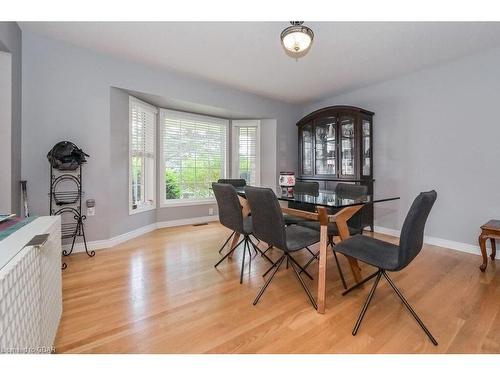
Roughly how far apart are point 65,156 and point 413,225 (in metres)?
3.27

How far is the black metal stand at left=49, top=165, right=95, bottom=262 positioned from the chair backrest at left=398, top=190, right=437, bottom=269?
307 centimetres

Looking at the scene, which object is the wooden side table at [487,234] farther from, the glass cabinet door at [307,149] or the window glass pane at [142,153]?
the window glass pane at [142,153]

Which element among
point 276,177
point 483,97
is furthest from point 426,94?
point 276,177

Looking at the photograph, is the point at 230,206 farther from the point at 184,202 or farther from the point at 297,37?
the point at 184,202

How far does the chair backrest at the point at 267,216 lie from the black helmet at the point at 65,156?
83.3 inches

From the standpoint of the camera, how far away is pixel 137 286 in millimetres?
2062

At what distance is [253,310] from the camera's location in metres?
1.73

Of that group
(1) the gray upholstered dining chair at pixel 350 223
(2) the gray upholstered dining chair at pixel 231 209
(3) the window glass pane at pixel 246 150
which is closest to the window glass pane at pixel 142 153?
(3) the window glass pane at pixel 246 150

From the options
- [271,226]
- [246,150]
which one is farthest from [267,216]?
[246,150]

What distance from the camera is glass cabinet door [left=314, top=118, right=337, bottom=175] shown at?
4094 millimetres

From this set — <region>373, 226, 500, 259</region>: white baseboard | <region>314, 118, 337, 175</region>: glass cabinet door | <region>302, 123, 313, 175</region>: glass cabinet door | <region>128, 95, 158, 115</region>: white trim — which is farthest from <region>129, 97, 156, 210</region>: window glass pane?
<region>373, 226, 500, 259</region>: white baseboard

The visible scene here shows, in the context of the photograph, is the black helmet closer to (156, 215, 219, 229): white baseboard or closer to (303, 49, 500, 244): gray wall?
(156, 215, 219, 229): white baseboard

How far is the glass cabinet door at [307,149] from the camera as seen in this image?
4532 millimetres
